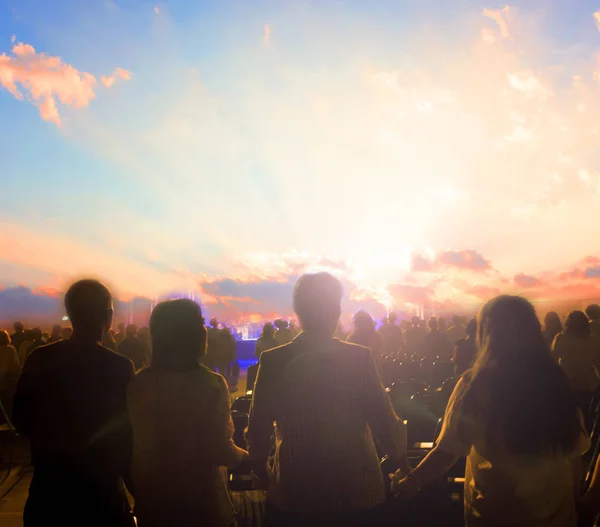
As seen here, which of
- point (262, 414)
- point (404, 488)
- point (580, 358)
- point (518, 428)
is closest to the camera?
point (518, 428)

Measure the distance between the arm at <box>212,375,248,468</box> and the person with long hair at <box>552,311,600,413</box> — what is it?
Answer: 5293 mm

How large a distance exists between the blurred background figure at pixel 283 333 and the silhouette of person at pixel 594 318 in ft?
20.8

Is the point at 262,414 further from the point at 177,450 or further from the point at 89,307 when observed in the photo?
the point at 89,307

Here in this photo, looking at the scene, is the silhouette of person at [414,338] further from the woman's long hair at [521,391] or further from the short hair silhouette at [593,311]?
the woman's long hair at [521,391]

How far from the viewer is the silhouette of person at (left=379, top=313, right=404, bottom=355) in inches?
486

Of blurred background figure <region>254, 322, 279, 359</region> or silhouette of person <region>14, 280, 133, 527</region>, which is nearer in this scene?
silhouette of person <region>14, 280, 133, 527</region>

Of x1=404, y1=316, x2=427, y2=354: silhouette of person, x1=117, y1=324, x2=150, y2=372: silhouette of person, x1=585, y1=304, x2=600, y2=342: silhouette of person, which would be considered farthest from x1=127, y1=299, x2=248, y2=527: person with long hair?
x1=404, y1=316, x2=427, y2=354: silhouette of person

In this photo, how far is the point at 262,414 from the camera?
2344 millimetres

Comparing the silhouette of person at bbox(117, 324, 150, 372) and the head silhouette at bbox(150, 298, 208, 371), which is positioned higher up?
the head silhouette at bbox(150, 298, 208, 371)

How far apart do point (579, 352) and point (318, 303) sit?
5.27 metres

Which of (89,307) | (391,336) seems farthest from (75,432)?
(391,336)

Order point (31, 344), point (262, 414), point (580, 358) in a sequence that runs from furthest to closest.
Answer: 1. point (31, 344)
2. point (580, 358)
3. point (262, 414)

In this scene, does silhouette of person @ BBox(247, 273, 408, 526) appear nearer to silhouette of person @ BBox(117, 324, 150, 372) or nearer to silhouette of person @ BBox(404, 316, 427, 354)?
silhouette of person @ BBox(117, 324, 150, 372)

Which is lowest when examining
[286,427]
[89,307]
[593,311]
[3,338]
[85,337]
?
[286,427]
